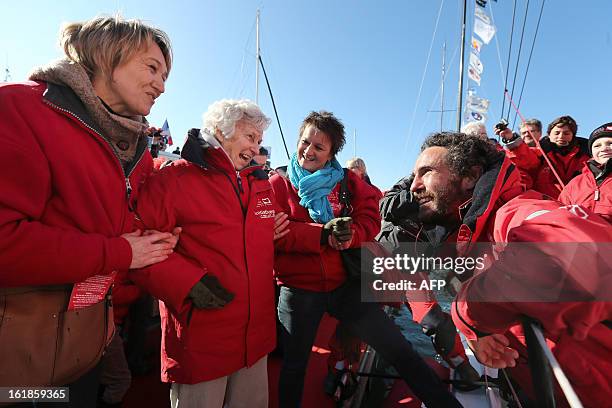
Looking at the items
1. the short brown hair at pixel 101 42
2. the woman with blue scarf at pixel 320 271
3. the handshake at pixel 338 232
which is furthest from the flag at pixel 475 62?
the short brown hair at pixel 101 42

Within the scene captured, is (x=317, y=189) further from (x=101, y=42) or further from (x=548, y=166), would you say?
(x=548, y=166)

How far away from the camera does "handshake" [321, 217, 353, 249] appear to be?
5.95 ft

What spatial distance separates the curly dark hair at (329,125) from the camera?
2.12 m

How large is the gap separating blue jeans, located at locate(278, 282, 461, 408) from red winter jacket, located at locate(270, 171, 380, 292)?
0.08 m

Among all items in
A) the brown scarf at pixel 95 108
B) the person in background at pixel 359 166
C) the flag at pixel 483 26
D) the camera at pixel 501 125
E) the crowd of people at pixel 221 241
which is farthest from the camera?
the flag at pixel 483 26

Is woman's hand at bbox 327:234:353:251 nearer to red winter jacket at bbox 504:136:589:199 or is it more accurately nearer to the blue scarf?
the blue scarf

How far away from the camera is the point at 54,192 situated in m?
1.00

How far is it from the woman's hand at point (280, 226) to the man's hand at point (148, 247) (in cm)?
63

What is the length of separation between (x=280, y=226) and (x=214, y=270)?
53cm

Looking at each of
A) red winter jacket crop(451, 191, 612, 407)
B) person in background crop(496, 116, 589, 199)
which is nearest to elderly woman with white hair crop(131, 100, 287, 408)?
red winter jacket crop(451, 191, 612, 407)

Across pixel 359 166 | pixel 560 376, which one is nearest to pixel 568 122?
pixel 359 166

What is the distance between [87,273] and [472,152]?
6.15ft

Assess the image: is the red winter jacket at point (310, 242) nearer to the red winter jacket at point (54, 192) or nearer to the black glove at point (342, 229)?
the black glove at point (342, 229)

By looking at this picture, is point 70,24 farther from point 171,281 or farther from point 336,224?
point 336,224
